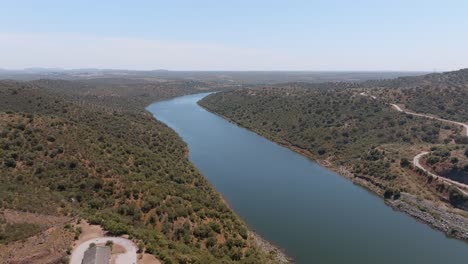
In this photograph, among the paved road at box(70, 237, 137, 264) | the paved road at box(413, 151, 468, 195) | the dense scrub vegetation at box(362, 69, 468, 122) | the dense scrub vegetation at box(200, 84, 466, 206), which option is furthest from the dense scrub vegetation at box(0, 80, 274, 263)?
the dense scrub vegetation at box(362, 69, 468, 122)

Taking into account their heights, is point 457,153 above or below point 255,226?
above

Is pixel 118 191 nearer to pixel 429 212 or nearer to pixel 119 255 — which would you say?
pixel 119 255

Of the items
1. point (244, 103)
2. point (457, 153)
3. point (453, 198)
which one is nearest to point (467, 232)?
point (453, 198)

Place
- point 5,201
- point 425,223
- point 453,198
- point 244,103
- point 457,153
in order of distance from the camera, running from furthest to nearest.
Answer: point 244,103 < point 457,153 < point 453,198 < point 425,223 < point 5,201

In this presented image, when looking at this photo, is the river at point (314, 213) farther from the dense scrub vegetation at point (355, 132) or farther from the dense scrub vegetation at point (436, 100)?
the dense scrub vegetation at point (436, 100)

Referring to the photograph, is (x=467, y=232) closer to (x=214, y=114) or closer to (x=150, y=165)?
(x=150, y=165)

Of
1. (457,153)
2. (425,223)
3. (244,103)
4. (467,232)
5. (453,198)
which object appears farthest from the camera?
(244,103)

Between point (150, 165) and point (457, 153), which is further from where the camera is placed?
point (457, 153)
